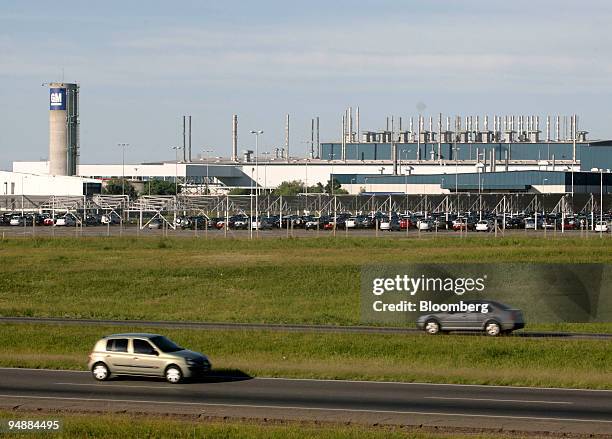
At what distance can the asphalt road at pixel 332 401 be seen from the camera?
Answer: 2634cm

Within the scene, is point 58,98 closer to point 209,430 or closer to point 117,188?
A: point 117,188

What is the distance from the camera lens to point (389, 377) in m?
34.1

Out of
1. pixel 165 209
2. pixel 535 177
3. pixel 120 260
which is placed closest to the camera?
pixel 120 260

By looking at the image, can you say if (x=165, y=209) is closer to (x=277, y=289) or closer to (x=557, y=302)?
(x=277, y=289)

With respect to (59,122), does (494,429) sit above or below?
below

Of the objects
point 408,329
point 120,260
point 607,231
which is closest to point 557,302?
point 408,329

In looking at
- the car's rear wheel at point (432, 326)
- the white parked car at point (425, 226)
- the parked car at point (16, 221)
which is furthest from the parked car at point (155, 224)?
the car's rear wheel at point (432, 326)

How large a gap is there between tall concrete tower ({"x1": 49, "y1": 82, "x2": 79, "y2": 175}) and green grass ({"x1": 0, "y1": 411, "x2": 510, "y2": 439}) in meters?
165

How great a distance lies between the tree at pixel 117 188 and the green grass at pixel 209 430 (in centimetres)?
16227

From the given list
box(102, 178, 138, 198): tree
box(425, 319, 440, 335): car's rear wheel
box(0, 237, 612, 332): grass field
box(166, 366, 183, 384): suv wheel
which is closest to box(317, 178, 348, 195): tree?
box(102, 178, 138, 198): tree

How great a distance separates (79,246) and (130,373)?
5713 centimetres

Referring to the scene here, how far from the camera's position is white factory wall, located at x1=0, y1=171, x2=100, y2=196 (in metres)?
169

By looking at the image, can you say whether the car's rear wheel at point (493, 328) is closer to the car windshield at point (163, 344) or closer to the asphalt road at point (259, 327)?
the asphalt road at point (259, 327)

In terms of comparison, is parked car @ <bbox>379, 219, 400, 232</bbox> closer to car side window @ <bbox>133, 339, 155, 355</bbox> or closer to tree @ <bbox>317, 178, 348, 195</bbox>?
tree @ <bbox>317, 178, 348, 195</bbox>
